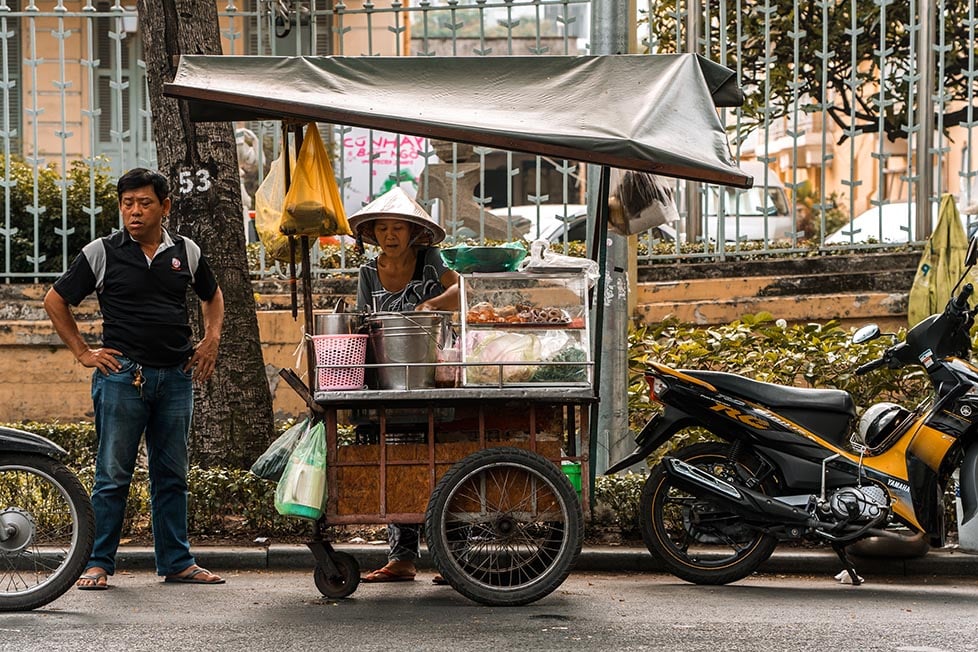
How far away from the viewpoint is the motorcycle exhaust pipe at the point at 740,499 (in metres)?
7.14

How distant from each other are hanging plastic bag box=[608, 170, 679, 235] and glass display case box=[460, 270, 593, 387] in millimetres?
1079

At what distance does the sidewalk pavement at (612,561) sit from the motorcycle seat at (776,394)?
0.85 metres

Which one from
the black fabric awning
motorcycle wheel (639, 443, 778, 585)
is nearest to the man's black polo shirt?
the black fabric awning

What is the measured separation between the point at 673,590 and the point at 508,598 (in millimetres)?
1068

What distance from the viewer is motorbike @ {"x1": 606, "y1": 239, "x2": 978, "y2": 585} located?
717cm

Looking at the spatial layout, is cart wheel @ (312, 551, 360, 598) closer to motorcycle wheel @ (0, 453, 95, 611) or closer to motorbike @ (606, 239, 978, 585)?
motorcycle wheel @ (0, 453, 95, 611)

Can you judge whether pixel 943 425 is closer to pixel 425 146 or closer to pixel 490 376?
pixel 490 376

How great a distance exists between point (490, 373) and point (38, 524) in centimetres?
202

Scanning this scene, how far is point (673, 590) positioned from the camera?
→ 7.14m

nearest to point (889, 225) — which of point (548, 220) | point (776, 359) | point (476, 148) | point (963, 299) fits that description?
point (548, 220)

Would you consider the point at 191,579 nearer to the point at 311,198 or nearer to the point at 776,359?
the point at 311,198

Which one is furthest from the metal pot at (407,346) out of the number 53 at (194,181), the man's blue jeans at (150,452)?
the number 53 at (194,181)

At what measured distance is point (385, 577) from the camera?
725 centimetres

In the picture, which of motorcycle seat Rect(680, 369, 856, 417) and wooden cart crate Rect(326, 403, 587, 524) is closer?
wooden cart crate Rect(326, 403, 587, 524)
